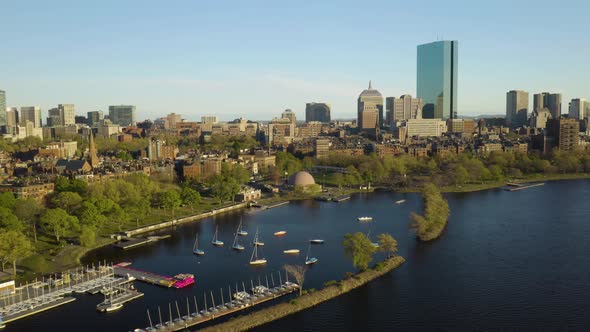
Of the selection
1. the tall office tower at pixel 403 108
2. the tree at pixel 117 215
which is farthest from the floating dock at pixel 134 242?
the tall office tower at pixel 403 108

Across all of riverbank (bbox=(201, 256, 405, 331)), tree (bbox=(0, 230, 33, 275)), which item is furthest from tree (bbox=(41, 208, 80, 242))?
riverbank (bbox=(201, 256, 405, 331))

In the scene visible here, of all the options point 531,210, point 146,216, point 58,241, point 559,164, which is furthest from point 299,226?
point 559,164

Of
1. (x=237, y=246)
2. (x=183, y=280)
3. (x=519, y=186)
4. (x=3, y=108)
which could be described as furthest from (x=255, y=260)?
(x=3, y=108)

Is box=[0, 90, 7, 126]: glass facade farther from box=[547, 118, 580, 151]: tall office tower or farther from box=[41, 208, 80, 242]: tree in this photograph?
box=[547, 118, 580, 151]: tall office tower

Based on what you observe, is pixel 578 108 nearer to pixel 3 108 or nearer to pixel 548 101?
pixel 548 101

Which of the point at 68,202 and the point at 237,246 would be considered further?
the point at 68,202

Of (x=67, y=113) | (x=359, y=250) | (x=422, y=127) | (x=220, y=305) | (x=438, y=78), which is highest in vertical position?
(x=438, y=78)

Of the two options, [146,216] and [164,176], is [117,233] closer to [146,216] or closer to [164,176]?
[146,216]

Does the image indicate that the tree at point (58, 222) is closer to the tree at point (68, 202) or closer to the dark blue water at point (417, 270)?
the dark blue water at point (417, 270)
